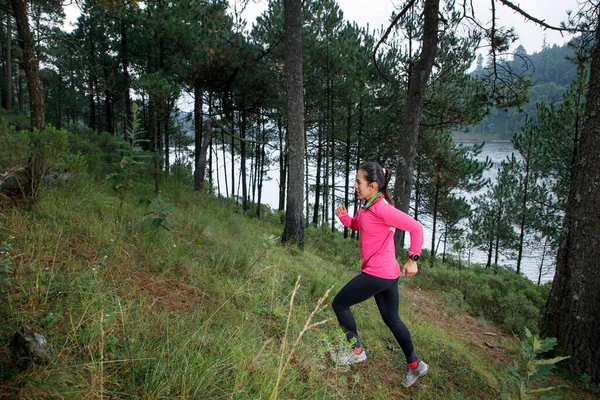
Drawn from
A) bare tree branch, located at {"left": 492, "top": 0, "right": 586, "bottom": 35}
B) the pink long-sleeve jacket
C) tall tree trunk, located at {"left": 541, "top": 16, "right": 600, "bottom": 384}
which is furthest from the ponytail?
bare tree branch, located at {"left": 492, "top": 0, "right": 586, "bottom": 35}

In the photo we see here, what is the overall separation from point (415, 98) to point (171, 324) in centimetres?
704

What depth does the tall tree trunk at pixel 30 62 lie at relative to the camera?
4785mm

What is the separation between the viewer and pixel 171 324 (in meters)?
2.24

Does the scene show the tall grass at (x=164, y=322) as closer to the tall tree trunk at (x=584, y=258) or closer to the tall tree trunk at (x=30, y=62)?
the tall tree trunk at (x=584, y=258)

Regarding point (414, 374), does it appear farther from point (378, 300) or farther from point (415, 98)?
point (415, 98)

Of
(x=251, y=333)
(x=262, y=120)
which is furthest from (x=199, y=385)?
(x=262, y=120)

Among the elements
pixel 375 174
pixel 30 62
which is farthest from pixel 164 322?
pixel 30 62

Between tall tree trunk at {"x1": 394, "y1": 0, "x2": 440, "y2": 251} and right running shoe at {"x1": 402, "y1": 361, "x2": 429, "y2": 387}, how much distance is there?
5.12 m

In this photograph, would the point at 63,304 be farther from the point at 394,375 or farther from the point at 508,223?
the point at 508,223

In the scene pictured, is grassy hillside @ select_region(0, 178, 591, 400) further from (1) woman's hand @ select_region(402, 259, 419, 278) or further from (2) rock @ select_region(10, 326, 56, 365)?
(1) woman's hand @ select_region(402, 259, 419, 278)

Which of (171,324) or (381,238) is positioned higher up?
(381,238)

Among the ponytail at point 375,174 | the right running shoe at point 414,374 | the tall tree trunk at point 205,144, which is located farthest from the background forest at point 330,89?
the right running shoe at point 414,374

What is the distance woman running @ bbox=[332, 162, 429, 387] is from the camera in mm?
2816

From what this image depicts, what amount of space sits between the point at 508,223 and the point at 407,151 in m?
18.1
